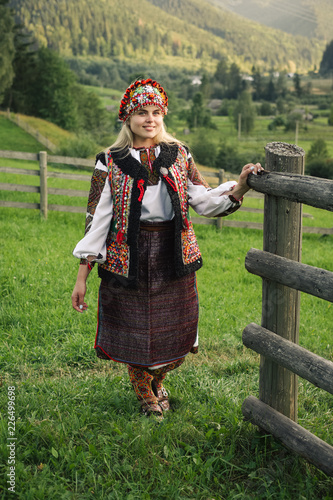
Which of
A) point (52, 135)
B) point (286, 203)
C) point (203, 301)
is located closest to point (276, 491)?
point (286, 203)

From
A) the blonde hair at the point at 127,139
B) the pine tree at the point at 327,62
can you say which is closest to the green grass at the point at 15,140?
the blonde hair at the point at 127,139

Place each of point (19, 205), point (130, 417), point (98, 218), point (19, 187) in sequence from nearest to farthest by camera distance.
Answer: point (98, 218) < point (130, 417) < point (19, 187) < point (19, 205)

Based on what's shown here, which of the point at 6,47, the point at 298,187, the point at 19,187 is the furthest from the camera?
the point at 6,47

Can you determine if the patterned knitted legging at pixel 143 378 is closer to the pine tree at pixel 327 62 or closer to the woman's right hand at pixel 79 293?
the woman's right hand at pixel 79 293

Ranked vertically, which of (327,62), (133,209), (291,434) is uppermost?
(327,62)

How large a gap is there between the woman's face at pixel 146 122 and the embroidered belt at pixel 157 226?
0.51m

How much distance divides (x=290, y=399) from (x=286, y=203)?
1.11 m

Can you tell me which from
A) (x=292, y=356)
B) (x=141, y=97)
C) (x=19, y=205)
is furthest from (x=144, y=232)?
(x=19, y=205)

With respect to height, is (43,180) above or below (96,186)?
below

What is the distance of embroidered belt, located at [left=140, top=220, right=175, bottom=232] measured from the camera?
2.81 metres

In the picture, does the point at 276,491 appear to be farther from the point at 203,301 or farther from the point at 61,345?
the point at 203,301

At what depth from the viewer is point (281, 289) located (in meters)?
2.60

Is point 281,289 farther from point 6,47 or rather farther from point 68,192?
point 6,47

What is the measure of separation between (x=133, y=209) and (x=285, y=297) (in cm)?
97
